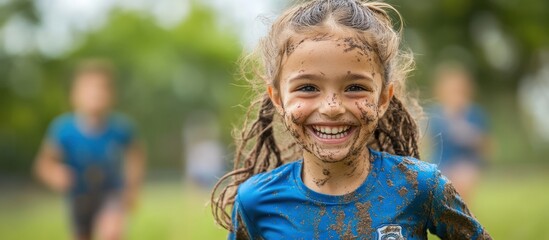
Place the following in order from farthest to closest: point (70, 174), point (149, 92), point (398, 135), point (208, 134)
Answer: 1. point (149, 92)
2. point (208, 134)
3. point (70, 174)
4. point (398, 135)

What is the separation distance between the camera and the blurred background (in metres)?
18.5

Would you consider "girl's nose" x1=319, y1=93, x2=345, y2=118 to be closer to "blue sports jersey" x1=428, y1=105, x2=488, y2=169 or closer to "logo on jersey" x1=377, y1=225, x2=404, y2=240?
"logo on jersey" x1=377, y1=225, x2=404, y2=240

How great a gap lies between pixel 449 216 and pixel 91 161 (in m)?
5.82

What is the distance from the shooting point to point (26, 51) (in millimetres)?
38469

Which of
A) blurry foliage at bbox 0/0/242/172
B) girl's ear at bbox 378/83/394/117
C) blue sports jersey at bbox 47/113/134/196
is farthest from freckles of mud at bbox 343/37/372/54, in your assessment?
blurry foliage at bbox 0/0/242/172

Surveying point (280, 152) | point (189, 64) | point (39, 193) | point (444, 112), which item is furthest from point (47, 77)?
point (280, 152)

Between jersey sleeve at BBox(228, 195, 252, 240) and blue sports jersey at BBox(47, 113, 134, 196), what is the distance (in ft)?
16.7

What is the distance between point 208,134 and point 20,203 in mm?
7955

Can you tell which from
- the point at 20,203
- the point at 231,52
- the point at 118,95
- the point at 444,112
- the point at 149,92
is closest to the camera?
the point at 444,112

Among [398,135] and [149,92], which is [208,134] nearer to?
[149,92]

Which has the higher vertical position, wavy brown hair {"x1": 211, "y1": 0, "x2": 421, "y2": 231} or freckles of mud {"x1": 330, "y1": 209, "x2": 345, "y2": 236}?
wavy brown hair {"x1": 211, "y1": 0, "x2": 421, "y2": 231}

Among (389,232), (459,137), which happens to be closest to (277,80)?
(389,232)

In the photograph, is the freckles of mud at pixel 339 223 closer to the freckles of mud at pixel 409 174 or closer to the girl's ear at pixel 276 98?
the freckles of mud at pixel 409 174

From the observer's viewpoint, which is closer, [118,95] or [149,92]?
[118,95]
